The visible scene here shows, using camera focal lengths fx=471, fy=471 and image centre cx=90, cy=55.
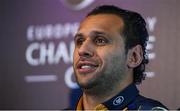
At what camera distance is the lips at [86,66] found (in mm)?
982

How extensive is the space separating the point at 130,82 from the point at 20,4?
1085mm

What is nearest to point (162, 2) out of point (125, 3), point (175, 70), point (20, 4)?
point (125, 3)

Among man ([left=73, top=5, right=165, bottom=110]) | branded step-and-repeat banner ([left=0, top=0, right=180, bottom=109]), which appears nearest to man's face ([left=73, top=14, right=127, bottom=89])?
man ([left=73, top=5, right=165, bottom=110])

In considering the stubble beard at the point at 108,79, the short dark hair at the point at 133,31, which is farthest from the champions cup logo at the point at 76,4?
the stubble beard at the point at 108,79

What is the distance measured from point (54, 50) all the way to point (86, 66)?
91cm

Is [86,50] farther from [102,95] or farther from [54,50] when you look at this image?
[54,50]

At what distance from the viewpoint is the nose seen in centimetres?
99

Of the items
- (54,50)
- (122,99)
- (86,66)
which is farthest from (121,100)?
(54,50)

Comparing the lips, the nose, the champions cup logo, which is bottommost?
the champions cup logo

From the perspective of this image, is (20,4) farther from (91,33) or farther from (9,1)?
(91,33)

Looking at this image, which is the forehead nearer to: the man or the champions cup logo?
the man

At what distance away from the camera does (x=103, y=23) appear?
1029 mm

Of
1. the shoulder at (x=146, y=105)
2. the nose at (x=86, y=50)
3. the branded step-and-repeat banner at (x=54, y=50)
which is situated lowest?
the branded step-and-repeat banner at (x=54, y=50)

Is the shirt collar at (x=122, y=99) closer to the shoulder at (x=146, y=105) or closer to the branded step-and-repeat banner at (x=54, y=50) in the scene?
the shoulder at (x=146, y=105)
